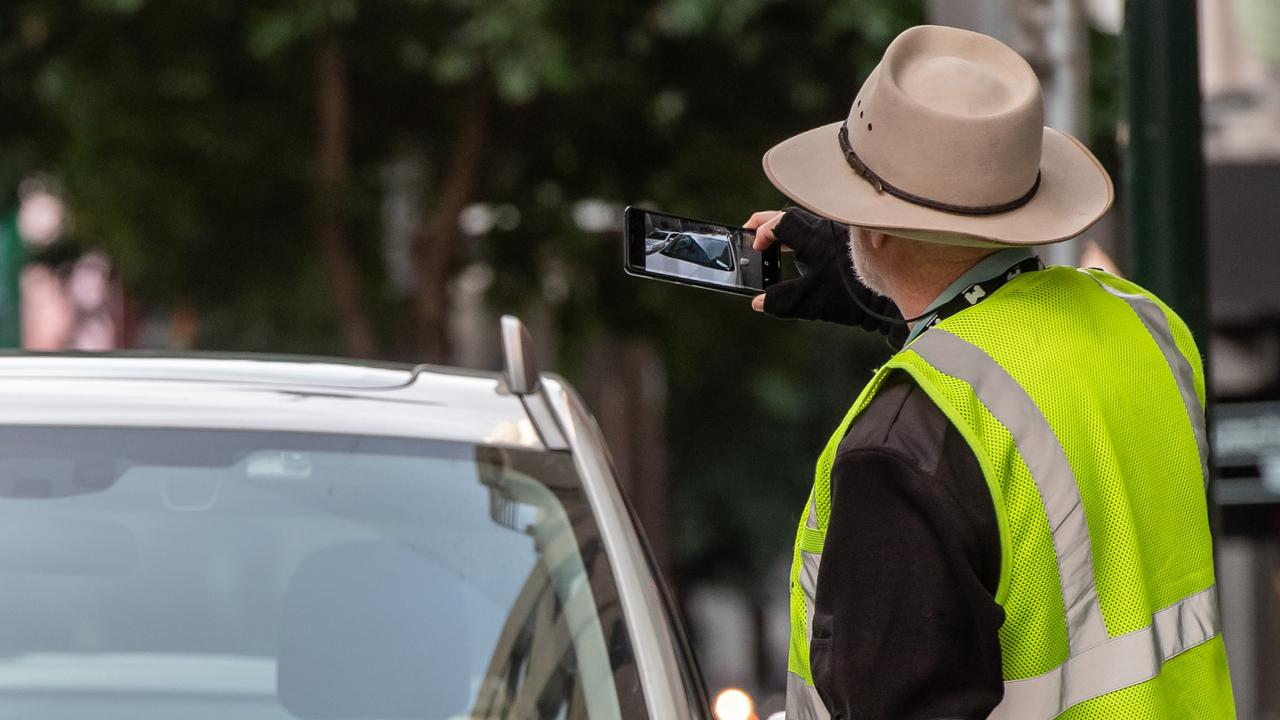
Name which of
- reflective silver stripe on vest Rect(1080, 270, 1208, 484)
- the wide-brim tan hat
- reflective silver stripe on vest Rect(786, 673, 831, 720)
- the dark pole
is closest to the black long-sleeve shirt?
reflective silver stripe on vest Rect(786, 673, 831, 720)

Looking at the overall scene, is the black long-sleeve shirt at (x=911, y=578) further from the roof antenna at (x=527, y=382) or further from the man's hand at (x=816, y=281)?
the roof antenna at (x=527, y=382)

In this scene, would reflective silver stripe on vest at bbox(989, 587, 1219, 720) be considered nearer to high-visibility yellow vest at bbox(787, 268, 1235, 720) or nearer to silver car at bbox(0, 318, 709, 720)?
high-visibility yellow vest at bbox(787, 268, 1235, 720)

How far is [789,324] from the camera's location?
11.4 metres

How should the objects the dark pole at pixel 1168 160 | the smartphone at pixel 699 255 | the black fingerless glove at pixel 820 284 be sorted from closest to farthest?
the black fingerless glove at pixel 820 284 < the smartphone at pixel 699 255 < the dark pole at pixel 1168 160

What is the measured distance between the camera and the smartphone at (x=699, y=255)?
8.57 feet

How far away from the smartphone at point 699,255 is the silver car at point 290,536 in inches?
17.4

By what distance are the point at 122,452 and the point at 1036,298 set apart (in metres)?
1.52

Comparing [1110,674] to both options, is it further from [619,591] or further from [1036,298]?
[619,591]

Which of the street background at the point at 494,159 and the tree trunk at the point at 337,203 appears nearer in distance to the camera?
the street background at the point at 494,159

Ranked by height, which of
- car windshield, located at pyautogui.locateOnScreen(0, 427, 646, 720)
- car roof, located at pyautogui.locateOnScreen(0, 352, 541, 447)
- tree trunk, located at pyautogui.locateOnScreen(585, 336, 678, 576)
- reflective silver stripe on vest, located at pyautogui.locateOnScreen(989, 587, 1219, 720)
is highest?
reflective silver stripe on vest, located at pyautogui.locateOnScreen(989, 587, 1219, 720)

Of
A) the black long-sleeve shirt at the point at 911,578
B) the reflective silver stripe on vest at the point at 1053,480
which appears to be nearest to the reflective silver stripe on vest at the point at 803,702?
the black long-sleeve shirt at the point at 911,578

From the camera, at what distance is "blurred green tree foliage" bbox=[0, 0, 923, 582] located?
8.62m

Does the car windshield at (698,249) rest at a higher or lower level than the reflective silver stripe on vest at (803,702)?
higher

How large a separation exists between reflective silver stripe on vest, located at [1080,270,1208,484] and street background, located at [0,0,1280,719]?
5852 millimetres
